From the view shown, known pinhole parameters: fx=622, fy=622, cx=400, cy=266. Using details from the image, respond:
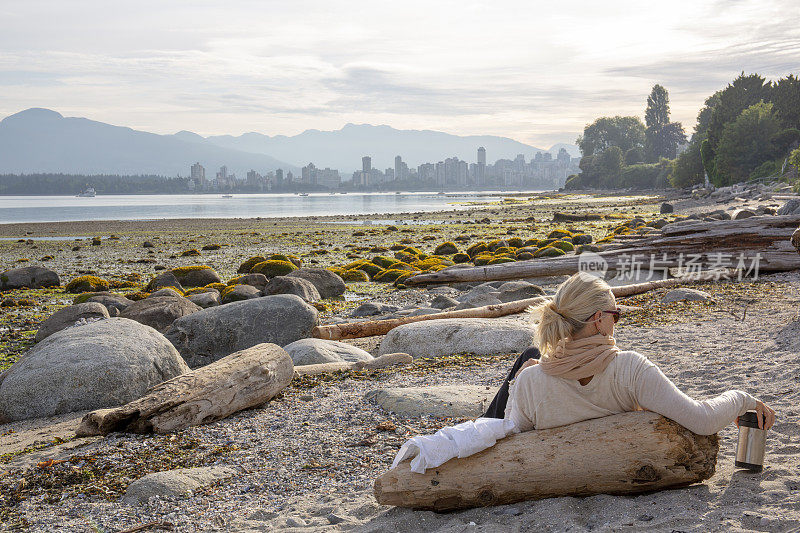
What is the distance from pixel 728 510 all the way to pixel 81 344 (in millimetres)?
8142

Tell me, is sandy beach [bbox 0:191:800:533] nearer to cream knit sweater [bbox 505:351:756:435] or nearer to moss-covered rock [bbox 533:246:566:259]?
cream knit sweater [bbox 505:351:756:435]

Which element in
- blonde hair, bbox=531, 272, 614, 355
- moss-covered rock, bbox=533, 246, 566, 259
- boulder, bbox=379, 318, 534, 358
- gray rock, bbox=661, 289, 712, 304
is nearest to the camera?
blonde hair, bbox=531, 272, 614, 355

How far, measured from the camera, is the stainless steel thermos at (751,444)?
4355 mm

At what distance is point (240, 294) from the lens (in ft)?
57.4

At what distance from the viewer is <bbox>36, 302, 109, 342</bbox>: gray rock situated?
44.2 feet

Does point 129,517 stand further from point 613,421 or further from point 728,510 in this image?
point 728,510

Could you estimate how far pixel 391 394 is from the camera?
7.29 m

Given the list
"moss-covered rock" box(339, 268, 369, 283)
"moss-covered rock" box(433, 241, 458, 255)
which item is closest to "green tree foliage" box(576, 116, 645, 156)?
"moss-covered rock" box(433, 241, 458, 255)

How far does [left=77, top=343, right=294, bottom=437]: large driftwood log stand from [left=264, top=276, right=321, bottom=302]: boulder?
9659 mm

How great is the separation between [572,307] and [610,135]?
7771 inches

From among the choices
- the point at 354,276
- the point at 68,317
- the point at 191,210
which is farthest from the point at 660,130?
the point at 68,317

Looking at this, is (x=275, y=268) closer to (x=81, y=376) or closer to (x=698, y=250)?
(x=698, y=250)

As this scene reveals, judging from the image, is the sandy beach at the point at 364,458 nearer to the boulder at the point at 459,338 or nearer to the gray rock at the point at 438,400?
the gray rock at the point at 438,400

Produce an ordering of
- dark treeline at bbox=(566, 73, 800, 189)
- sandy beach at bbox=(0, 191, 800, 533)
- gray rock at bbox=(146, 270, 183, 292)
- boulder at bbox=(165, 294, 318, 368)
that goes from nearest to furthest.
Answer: sandy beach at bbox=(0, 191, 800, 533) → boulder at bbox=(165, 294, 318, 368) → gray rock at bbox=(146, 270, 183, 292) → dark treeline at bbox=(566, 73, 800, 189)
